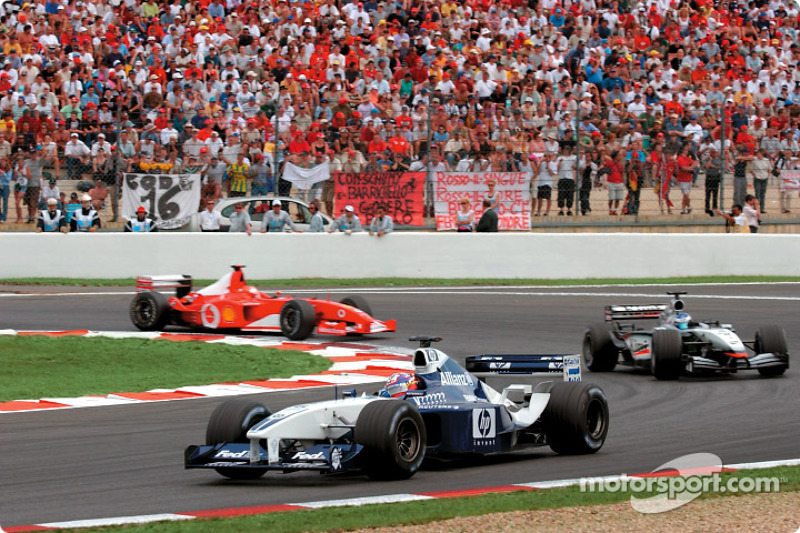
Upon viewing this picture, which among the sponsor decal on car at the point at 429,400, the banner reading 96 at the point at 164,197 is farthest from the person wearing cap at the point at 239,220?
the sponsor decal on car at the point at 429,400

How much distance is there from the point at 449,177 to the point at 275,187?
324 centimetres

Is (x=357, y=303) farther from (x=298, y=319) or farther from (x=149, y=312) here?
(x=149, y=312)

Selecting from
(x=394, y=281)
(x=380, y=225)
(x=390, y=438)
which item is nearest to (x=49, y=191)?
(x=380, y=225)

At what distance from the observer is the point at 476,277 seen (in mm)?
21797

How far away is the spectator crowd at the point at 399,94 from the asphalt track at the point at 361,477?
6.73 m

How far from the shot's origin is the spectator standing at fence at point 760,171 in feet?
74.1

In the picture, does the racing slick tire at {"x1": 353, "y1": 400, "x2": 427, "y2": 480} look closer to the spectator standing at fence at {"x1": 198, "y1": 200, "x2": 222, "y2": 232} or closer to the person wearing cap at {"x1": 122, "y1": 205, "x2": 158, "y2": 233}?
the spectator standing at fence at {"x1": 198, "y1": 200, "x2": 222, "y2": 232}

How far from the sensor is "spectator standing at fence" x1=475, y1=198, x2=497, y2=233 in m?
22.0

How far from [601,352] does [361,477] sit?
580 centimetres

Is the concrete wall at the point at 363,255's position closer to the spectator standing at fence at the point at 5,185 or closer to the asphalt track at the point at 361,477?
the spectator standing at fence at the point at 5,185

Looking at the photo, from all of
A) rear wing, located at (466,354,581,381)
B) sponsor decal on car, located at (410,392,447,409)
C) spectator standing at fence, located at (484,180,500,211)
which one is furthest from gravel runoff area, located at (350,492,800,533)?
spectator standing at fence, located at (484,180,500,211)

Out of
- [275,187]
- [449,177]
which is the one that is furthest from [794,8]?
[275,187]

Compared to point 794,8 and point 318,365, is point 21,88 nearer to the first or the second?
point 318,365

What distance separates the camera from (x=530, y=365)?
340 inches
